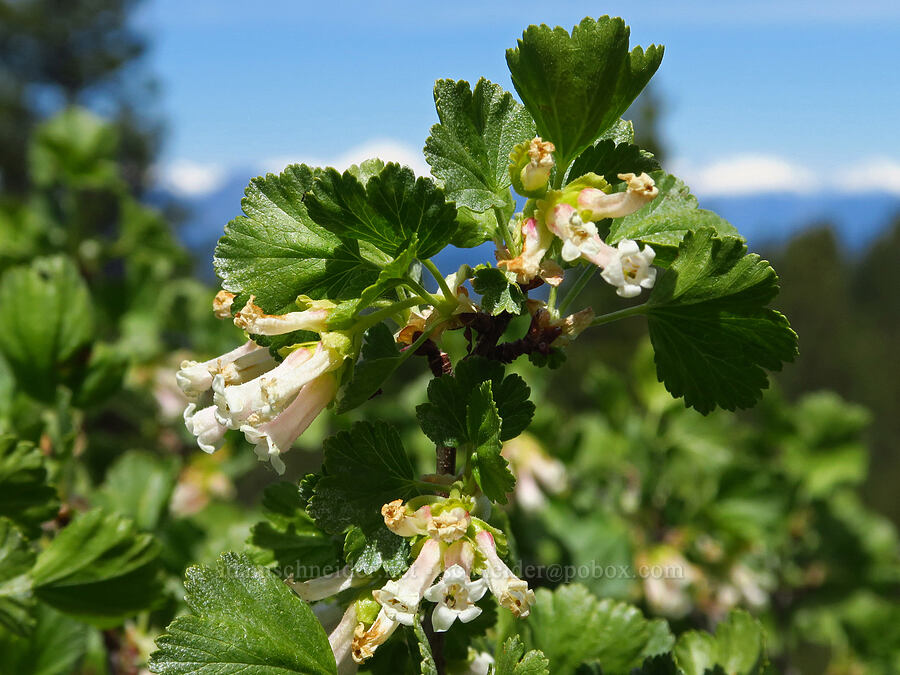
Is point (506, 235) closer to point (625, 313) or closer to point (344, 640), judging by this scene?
point (625, 313)

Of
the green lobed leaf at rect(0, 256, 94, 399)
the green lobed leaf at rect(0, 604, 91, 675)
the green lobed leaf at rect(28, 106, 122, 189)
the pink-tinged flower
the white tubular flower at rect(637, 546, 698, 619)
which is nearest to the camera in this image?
the pink-tinged flower

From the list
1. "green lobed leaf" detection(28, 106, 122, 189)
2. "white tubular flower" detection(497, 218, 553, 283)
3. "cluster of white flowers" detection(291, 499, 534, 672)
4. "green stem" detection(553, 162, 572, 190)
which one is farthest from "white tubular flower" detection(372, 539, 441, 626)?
"green lobed leaf" detection(28, 106, 122, 189)

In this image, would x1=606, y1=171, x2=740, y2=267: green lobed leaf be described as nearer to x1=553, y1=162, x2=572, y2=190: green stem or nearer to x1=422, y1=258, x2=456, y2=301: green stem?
x1=553, y1=162, x2=572, y2=190: green stem

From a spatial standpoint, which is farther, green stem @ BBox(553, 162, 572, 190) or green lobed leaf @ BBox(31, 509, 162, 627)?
green lobed leaf @ BBox(31, 509, 162, 627)

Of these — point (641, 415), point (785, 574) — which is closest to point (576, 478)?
point (641, 415)

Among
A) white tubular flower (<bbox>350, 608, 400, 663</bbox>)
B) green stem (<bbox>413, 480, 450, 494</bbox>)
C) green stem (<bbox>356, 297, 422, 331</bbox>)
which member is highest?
green stem (<bbox>356, 297, 422, 331</bbox>)

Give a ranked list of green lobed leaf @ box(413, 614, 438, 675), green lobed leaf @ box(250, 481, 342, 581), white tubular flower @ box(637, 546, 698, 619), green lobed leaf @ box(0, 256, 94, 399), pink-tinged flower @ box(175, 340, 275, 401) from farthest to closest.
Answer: white tubular flower @ box(637, 546, 698, 619) → green lobed leaf @ box(0, 256, 94, 399) → green lobed leaf @ box(250, 481, 342, 581) → pink-tinged flower @ box(175, 340, 275, 401) → green lobed leaf @ box(413, 614, 438, 675)

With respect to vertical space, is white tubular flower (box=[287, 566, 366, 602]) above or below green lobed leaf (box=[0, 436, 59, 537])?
below
